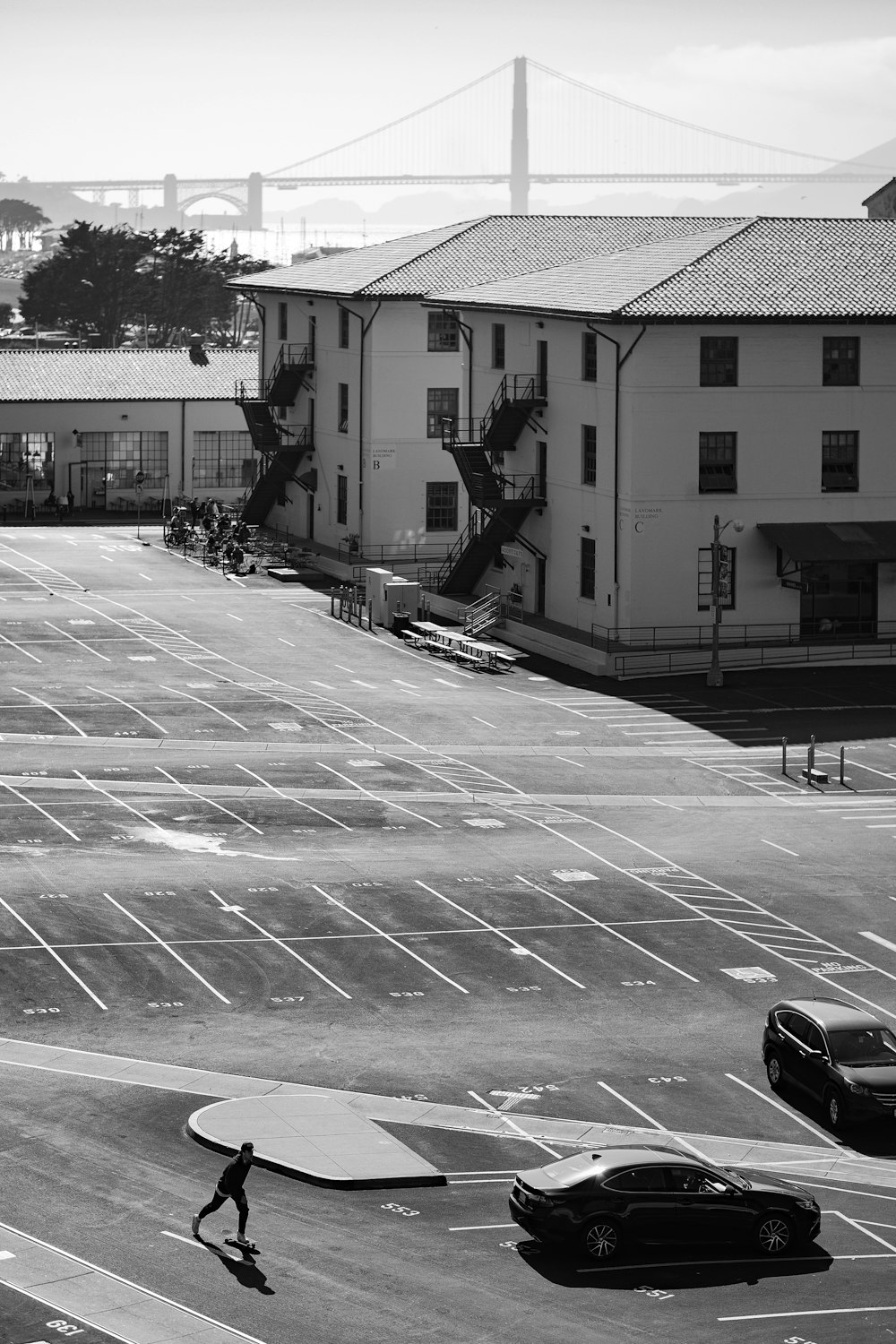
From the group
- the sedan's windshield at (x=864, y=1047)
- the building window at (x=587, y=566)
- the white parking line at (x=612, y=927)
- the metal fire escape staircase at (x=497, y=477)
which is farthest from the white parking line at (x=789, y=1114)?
the metal fire escape staircase at (x=497, y=477)

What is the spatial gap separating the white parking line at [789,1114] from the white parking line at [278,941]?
822 centimetres

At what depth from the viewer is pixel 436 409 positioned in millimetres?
98500

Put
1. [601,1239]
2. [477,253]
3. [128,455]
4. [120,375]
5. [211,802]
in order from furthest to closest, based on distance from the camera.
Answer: [120,375] < [128,455] < [477,253] < [211,802] < [601,1239]

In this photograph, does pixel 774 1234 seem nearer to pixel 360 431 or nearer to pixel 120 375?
pixel 360 431

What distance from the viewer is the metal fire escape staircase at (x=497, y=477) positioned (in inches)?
3273

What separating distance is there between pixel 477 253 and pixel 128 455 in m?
27.2

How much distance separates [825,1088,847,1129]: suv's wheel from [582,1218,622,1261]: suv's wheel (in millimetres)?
7555

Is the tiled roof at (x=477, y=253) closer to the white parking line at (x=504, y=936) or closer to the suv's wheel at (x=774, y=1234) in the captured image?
the white parking line at (x=504, y=936)

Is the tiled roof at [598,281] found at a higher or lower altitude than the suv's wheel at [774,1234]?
higher

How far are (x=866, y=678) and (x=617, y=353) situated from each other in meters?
15.2

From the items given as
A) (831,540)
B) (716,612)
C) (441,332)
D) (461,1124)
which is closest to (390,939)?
(461,1124)

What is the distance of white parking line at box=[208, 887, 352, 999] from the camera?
41519 mm

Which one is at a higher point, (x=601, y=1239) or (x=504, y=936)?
(x=504, y=936)

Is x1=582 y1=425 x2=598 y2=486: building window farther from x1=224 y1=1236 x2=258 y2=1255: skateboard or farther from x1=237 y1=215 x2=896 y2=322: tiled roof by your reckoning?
x1=224 y1=1236 x2=258 y2=1255: skateboard
